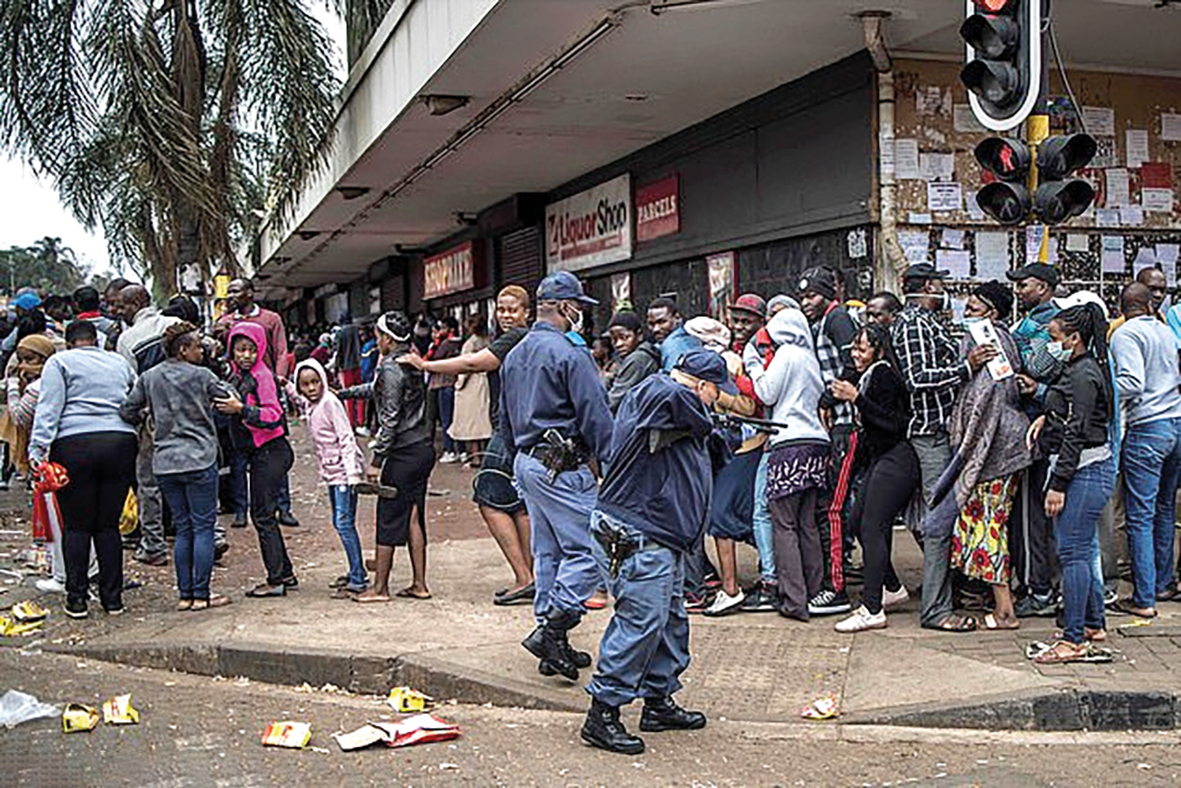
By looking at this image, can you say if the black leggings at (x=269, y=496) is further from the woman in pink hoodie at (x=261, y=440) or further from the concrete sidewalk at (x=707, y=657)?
the concrete sidewalk at (x=707, y=657)

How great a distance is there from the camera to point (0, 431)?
10.8 m

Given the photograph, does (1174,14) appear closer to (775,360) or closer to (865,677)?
(775,360)

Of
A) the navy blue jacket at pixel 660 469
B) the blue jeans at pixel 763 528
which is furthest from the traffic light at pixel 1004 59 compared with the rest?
the navy blue jacket at pixel 660 469

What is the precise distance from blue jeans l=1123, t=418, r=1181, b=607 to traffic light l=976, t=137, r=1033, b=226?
143cm

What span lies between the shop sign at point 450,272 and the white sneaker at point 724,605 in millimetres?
13845

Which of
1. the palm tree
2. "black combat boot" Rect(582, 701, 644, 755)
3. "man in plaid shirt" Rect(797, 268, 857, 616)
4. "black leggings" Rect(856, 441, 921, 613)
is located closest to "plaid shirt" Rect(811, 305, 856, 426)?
"man in plaid shirt" Rect(797, 268, 857, 616)

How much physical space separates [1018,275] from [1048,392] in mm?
1168

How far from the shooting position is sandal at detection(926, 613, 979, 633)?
725 cm

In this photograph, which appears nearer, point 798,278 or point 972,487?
point 972,487

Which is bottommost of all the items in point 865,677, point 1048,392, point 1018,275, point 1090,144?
point 865,677

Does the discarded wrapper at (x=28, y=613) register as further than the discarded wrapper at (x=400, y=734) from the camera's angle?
Yes

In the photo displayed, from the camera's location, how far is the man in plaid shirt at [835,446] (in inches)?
304

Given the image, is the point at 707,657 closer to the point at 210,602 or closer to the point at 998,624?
the point at 998,624

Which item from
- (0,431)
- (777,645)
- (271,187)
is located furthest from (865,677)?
(271,187)
